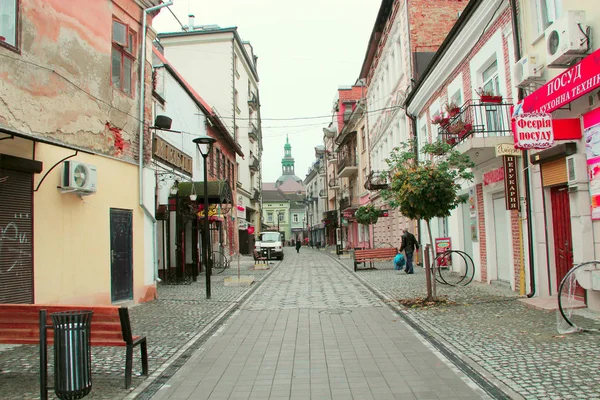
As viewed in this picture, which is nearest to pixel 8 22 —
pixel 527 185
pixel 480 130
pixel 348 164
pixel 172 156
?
pixel 172 156

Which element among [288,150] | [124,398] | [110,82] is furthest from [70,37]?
[288,150]

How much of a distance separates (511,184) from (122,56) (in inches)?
348

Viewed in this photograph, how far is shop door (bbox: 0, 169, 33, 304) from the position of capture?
7324mm

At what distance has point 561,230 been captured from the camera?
920 cm

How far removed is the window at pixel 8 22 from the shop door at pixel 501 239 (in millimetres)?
10569

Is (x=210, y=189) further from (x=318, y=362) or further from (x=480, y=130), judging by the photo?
(x=318, y=362)

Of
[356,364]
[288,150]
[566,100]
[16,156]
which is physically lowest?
[356,364]

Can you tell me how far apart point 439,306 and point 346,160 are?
116ft

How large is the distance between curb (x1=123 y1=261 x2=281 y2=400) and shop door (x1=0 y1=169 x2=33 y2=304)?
2726 millimetres

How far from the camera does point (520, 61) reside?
962cm

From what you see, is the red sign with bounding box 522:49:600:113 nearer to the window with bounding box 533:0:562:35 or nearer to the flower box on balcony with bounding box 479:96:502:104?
the window with bounding box 533:0:562:35

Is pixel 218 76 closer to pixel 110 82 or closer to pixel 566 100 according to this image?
pixel 110 82

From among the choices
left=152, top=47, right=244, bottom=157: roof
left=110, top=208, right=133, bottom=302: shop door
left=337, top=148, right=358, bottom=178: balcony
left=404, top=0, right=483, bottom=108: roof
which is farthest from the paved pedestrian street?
left=337, top=148, right=358, bottom=178: balcony

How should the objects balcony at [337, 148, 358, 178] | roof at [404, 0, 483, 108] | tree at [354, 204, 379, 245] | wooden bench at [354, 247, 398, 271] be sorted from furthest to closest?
balcony at [337, 148, 358, 178]
tree at [354, 204, 379, 245]
wooden bench at [354, 247, 398, 271]
roof at [404, 0, 483, 108]
